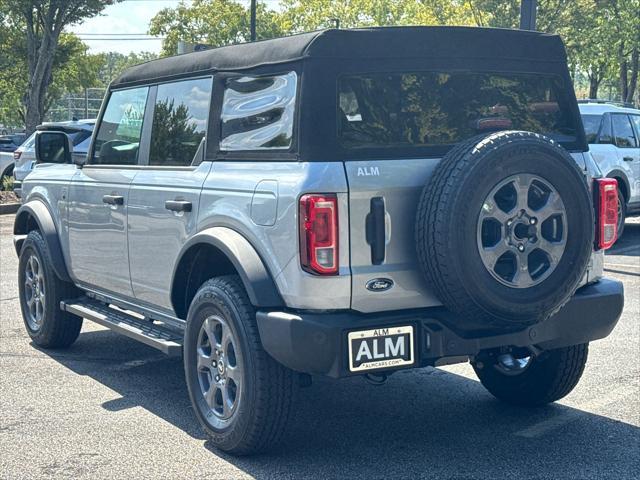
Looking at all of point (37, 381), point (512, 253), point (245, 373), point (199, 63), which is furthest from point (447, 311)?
point (37, 381)

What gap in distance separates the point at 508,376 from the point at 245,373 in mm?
1725

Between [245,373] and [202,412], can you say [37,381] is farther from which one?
[245,373]

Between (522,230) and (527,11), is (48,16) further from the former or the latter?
(522,230)

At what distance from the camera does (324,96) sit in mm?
4344

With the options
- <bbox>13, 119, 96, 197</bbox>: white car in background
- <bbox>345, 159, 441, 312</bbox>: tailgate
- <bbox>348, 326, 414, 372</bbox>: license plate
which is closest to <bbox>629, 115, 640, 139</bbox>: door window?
<bbox>13, 119, 96, 197</bbox>: white car in background

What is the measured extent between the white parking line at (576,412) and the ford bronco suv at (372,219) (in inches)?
5.7

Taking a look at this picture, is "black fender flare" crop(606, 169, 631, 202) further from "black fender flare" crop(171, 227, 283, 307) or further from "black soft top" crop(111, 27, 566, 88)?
"black fender flare" crop(171, 227, 283, 307)

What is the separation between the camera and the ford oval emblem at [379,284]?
4.25 meters

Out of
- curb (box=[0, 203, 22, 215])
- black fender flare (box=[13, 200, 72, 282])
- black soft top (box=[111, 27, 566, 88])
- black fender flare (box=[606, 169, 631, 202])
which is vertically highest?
black soft top (box=[111, 27, 566, 88])

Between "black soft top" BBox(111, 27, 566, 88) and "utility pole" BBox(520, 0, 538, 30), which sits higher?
"utility pole" BBox(520, 0, 538, 30)

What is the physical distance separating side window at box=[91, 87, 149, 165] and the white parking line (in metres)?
2.69

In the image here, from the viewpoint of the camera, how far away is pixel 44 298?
6.81 meters

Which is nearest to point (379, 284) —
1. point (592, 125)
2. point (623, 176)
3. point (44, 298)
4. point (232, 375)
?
point (232, 375)

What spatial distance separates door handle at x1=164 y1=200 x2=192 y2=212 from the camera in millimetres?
4977
